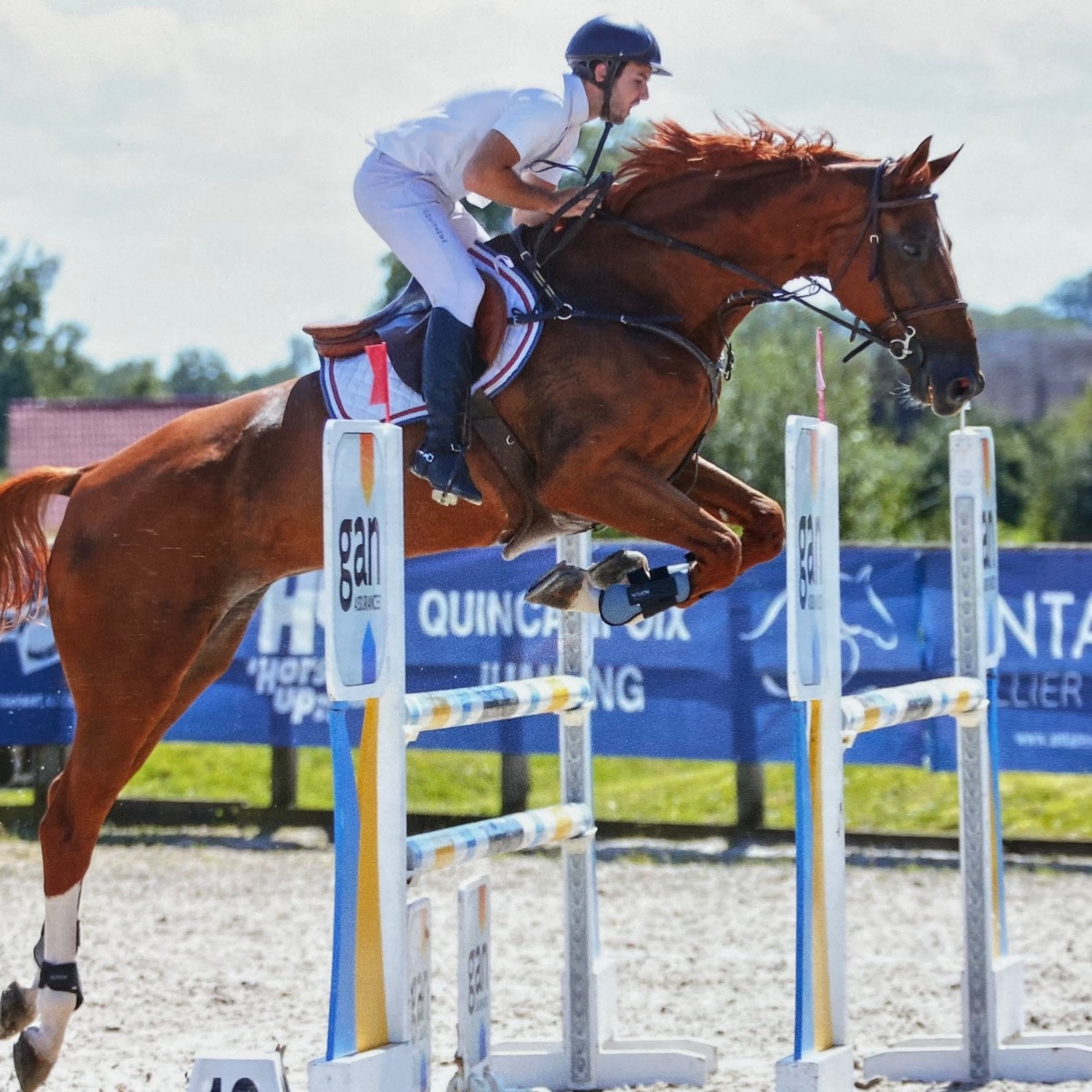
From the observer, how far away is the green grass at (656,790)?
8.73 m

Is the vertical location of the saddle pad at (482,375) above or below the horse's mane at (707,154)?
below

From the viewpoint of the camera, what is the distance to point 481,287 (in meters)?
3.91

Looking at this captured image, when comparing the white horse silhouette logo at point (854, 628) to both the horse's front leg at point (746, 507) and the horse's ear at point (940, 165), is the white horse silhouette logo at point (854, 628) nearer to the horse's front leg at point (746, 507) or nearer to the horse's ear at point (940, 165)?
the horse's front leg at point (746, 507)

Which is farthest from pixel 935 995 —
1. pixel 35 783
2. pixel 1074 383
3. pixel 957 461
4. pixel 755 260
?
pixel 1074 383

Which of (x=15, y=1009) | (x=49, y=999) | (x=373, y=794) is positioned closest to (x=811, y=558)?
(x=373, y=794)

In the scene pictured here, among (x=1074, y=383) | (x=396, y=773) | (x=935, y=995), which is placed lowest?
(x=935, y=995)

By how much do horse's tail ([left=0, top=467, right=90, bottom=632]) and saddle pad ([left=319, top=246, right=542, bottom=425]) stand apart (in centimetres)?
104

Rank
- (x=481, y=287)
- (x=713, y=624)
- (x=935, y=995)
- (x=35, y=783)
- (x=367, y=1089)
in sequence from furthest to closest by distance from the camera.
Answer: (x=35, y=783) → (x=713, y=624) → (x=935, y=995) → (x=481, y=287) → (x=367, y=1089)

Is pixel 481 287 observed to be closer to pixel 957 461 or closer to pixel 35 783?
pixel 957 461

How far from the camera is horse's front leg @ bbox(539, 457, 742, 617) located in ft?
12.6

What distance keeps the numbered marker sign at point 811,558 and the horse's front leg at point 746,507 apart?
637mm

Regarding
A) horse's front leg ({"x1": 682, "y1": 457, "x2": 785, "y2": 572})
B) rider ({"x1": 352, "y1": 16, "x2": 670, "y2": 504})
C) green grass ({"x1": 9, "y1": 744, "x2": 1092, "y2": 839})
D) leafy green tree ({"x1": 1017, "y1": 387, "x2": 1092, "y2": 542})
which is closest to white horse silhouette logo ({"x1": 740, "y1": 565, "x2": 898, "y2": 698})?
green grass ({"x1": 9, "y1": 744, "x2": 1092, "y2": 839})

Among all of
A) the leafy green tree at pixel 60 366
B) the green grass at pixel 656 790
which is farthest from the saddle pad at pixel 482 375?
the leafy green tree at pixel 60 366

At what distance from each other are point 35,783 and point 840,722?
20.3ft
